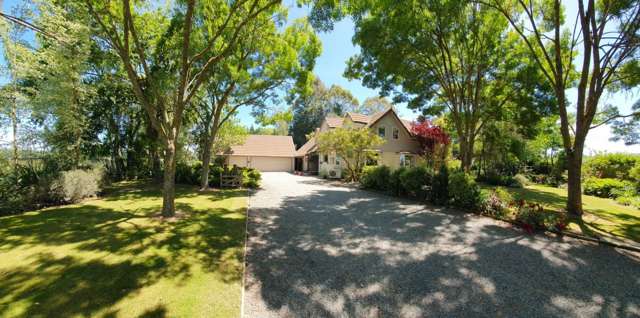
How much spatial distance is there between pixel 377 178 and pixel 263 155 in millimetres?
20954

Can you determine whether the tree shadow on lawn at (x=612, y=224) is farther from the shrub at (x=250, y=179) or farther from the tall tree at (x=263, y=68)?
the shrub at (x=250, y=179)

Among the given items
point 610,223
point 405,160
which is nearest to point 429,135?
point 405,160

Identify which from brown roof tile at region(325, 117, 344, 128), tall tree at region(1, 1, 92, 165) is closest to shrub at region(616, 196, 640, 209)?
brown roof tile at region(325, 117, 344, 128)

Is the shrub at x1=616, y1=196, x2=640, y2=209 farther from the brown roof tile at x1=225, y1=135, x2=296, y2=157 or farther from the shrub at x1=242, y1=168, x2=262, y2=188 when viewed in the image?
the brown roof tile at x1=225, y1=135, x2=296, y2=157

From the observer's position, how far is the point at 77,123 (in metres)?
10.7

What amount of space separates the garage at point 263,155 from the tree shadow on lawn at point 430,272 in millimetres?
25290

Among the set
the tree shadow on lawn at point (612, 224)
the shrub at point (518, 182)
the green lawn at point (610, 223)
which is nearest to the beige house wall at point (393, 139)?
the shrub at point (518, 182)

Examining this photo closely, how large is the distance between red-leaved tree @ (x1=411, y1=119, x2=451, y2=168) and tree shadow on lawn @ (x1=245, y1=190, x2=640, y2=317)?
14.1 metres

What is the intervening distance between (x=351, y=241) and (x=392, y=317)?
2.69 meters

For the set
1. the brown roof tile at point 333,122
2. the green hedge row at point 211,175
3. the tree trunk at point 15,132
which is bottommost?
the green hedge row at point 211,175

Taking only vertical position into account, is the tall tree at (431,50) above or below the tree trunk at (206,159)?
above

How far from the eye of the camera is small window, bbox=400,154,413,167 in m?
23.5

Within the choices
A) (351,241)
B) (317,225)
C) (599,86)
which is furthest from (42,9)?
(599,86)

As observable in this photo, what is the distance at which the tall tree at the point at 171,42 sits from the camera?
668 cm
